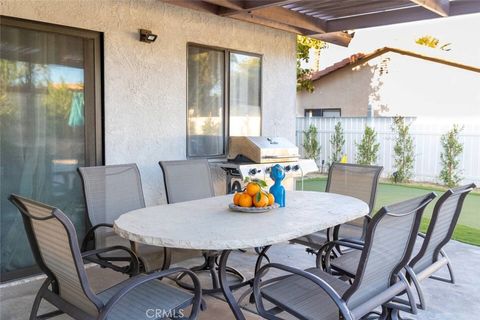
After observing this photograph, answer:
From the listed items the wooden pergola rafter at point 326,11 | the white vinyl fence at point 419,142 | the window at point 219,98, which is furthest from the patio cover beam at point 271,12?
the white vinyl fence at point 419,142

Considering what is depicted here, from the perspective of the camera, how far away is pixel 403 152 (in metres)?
9.79

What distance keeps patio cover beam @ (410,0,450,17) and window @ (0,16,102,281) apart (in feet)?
10.6

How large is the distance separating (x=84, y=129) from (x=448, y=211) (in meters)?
3.23

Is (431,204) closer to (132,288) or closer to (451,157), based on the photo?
(451,157)

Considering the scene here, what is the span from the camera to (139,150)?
450cm

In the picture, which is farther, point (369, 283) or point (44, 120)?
point (44, 120)

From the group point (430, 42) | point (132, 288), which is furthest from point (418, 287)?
point (430, 42)

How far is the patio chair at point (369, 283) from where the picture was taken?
200 centimetres

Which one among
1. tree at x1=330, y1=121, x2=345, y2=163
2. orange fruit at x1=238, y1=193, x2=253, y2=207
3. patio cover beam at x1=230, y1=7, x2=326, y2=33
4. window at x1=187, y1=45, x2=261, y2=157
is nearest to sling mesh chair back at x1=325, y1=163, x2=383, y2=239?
orange fruit at x1=238, y1=193, x2=253, y2=207

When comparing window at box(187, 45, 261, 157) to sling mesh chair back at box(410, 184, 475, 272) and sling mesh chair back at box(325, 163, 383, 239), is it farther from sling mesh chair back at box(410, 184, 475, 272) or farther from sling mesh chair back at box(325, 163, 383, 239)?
sling mesh chair back at box(410, 184, 475, 272)

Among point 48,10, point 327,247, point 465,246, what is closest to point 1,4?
point 48,10

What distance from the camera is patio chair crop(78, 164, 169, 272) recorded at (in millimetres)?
3197

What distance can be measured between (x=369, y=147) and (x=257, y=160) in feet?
19.2

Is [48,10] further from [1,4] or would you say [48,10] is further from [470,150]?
[470,150]
